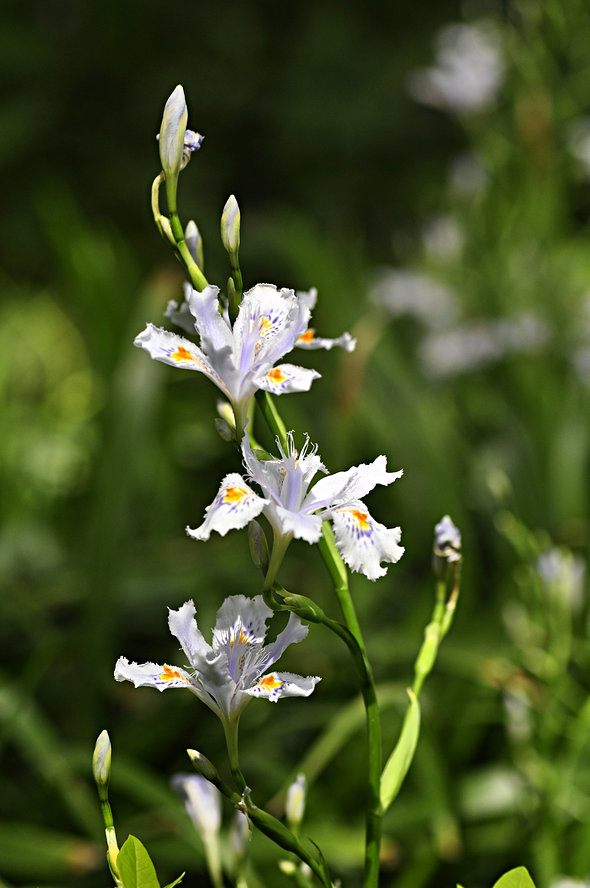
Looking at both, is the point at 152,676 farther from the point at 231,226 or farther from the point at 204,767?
the point at 231,226

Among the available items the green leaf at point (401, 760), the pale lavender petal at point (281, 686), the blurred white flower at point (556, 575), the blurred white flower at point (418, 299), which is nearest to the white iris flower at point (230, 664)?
the pale lavender petal at point (281, 686)

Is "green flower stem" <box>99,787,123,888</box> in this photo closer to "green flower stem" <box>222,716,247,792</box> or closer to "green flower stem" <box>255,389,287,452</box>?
"green flower stem" <box>222,716,247,792</box>

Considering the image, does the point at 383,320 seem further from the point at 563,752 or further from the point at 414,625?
the point at 563,752

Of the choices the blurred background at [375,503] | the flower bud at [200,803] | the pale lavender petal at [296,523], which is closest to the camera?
the pale lavender petal at [296,523]

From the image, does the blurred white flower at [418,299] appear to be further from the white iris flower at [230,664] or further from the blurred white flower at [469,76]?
the white iris flower at [230,664]

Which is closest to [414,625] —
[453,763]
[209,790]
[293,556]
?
[453,763]

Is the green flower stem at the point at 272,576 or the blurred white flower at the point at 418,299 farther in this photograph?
the blurred white flower at the point at 418,299

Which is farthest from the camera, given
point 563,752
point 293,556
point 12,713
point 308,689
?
point 293,556
